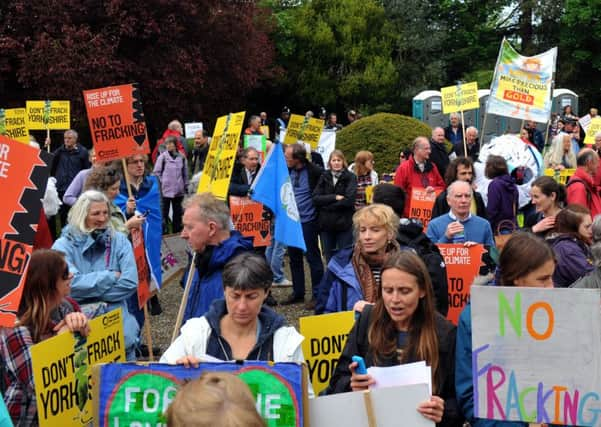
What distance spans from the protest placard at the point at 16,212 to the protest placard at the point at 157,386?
0.65m

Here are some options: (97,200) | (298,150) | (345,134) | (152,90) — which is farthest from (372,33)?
(97,200)

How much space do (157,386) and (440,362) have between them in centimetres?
123

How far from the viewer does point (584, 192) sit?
8.41 m

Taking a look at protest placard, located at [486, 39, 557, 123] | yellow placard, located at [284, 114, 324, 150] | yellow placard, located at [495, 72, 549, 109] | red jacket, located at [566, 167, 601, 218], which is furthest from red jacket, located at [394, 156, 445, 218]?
yellow placard, located at [284, 114, 324, 150]

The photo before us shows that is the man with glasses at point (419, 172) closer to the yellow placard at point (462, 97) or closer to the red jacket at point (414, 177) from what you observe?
the red jacket at point (414, 177)

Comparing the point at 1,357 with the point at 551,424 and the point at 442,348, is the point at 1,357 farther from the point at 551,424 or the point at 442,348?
the point at 551,424

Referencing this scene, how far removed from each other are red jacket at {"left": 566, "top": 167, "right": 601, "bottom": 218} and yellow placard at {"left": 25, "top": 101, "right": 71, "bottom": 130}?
11445mm

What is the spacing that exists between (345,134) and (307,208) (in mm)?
Answer: 6640

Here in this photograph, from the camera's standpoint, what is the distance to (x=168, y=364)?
142 inches

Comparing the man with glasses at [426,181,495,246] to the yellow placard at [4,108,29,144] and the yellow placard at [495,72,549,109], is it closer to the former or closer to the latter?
the yellow placard at [495,72,549,109]

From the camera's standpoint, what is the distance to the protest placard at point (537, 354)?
3.33 m

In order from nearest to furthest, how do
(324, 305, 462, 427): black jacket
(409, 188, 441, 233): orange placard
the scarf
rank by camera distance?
(324, 305, 462, 427): black jacket < the scarf < (409, 188, 441, 233): orange placard

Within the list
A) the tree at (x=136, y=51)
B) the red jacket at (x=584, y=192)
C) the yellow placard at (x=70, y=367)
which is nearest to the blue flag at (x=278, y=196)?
the red jacket at (x=584, y=192)

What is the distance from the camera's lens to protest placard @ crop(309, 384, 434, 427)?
11.1 ft
